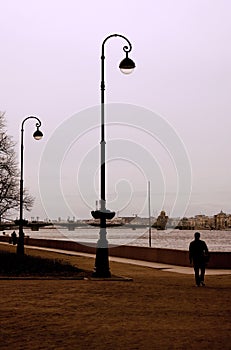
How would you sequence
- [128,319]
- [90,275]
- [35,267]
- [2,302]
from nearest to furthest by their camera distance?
1. [128,319]
2. [2,302]
3. [90,275]
4. [35,267]

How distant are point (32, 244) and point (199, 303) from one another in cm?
5758

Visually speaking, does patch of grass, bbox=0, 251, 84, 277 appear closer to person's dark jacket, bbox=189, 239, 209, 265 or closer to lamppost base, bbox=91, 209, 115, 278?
lamppost base, bbox=91, 209, 115, 278

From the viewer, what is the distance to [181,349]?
970 cm

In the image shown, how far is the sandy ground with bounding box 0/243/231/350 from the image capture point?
1033 cm

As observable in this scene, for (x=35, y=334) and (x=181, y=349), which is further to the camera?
(x=35, y=334)

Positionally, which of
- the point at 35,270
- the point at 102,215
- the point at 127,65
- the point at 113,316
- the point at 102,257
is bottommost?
the point at 113,316

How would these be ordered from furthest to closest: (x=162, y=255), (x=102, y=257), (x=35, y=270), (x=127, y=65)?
(x=162, y=255) → (x=35, y=270) → (x=127, y=65) → (x=102, y=257)

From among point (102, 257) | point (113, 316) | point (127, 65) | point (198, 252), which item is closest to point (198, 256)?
point (198, 252)

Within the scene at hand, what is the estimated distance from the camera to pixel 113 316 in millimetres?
13125

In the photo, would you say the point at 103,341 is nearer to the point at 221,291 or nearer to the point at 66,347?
the point at 66,347

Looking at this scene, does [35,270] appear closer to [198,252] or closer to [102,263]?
[102,263]

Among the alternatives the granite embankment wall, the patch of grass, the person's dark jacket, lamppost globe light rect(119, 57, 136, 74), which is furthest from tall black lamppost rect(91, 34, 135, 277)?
the granite embankment wall

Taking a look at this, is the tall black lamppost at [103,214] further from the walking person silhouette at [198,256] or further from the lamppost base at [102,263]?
the walking person silhouette at [198,256]

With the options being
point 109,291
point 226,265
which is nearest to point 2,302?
point 109,291
